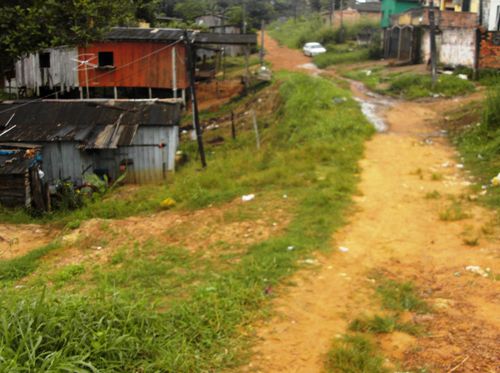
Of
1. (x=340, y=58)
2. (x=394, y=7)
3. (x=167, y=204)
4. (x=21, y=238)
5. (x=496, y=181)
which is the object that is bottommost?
(x=21, y=238)

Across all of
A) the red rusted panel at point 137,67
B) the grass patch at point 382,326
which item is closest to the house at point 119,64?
the red rusted panel at point 137,67

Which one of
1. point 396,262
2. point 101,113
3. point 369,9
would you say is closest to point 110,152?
point 101,113

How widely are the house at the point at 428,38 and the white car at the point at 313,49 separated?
18.0 ft

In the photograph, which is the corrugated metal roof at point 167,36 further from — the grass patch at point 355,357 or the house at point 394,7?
the house at point 394,7

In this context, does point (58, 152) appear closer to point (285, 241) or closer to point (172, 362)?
point (285, 241)

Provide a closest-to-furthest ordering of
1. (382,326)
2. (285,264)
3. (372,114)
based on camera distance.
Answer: (382,326) → (285,264) → (372,114)

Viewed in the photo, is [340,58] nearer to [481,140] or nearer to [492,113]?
[492,113]

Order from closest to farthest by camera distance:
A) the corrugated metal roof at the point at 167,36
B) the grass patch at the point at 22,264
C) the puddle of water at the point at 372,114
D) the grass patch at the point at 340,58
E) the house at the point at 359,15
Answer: the grass patch at the point at 22,264 < the puddle of water at the point at 372,114 < the corrugated metal roof at the point at 167,36 < the grass patch at the point at 340,58 < the house at the point at 359,15

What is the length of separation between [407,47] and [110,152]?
20376 millimetres

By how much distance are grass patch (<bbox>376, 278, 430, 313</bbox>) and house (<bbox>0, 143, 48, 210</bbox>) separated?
9.37 m

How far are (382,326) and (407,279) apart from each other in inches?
57.5

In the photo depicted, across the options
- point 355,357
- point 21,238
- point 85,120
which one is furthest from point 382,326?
point 85,120

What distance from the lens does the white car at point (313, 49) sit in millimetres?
37031

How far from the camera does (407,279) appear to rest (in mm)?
6605
